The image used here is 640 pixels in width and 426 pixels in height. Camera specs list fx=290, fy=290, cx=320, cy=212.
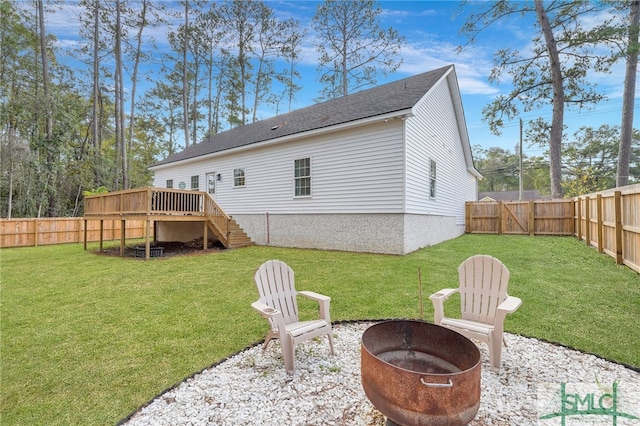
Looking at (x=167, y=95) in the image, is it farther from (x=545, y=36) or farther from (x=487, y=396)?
(x=487, y=396)

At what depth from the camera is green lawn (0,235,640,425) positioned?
8.23 feet

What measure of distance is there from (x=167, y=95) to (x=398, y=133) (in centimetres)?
A: 2071

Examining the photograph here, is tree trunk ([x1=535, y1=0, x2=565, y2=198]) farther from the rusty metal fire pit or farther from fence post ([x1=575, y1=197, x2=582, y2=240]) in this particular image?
the rusty metal fire pit

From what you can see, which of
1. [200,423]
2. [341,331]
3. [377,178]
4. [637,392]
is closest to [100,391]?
[200,423]

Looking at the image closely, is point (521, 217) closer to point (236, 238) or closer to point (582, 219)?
point (582, 219)

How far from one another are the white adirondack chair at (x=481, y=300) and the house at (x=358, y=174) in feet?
17.5

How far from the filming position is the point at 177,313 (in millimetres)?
4254

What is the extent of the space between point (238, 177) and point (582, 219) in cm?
1346

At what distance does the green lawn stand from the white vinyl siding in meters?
2.03

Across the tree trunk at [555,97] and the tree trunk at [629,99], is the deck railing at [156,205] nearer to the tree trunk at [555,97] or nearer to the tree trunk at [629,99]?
the tree trunk at [555,97]

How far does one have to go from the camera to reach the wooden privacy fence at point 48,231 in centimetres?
1197

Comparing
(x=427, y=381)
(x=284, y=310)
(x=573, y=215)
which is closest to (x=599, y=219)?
(x=573, y=215)

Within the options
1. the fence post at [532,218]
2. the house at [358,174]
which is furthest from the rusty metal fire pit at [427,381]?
the fence post at [532,218]

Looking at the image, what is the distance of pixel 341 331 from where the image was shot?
3508 mm
